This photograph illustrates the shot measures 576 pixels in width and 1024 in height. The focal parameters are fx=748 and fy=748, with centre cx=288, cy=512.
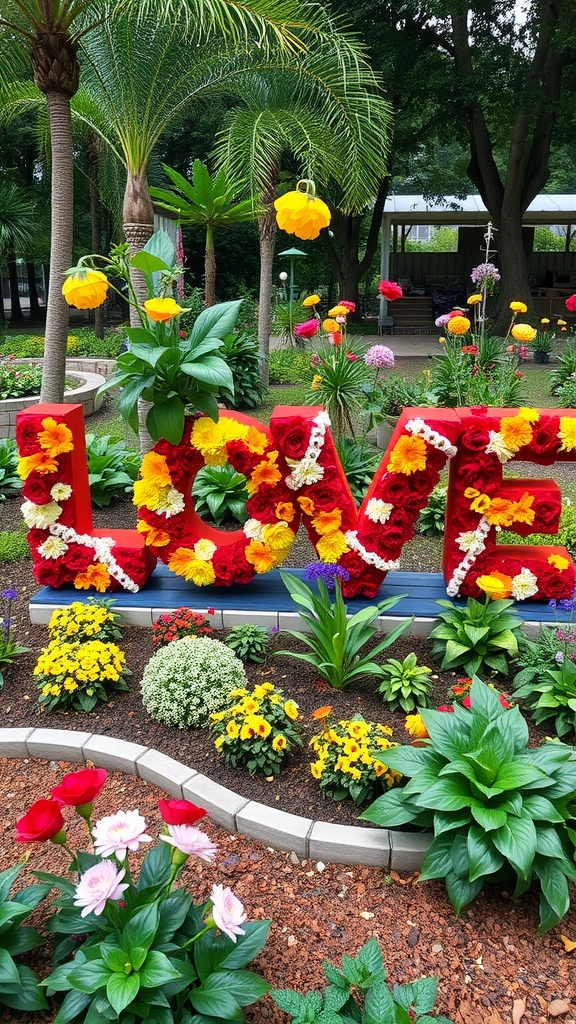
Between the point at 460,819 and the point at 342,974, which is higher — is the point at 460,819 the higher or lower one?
the higher one

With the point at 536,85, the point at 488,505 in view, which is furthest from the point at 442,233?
the point at 488,505

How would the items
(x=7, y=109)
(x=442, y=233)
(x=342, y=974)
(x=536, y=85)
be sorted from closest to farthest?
(x=342, y=974) < (x=7, y=109) < (x=536, y=85) < (x=442, y=233)

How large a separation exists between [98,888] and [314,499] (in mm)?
2334

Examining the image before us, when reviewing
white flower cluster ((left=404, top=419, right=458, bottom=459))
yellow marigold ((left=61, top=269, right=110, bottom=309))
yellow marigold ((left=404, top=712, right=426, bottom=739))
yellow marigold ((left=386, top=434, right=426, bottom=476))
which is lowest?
yellow marigold ((left=404, top=712, right=426, bottom=739))

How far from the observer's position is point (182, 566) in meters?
3.85

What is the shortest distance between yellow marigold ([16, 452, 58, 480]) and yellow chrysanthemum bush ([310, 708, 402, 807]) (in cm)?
190

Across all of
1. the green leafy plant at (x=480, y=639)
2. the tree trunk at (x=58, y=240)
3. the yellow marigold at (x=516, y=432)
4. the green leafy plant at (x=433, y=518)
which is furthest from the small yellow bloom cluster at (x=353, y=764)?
the tree trunk at (x=58, y=240)

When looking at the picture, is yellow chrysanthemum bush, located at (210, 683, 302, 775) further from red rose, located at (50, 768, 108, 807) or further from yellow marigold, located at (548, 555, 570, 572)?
yellow marigold, located at (548, 555, 570, 572)

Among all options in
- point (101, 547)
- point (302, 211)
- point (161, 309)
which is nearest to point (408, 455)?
point (302, 211)

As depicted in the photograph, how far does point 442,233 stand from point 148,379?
4249 centimetres

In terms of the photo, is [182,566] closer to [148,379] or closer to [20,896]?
[148,379]

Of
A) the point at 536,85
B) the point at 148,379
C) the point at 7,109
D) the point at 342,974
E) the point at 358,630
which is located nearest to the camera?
the point at 342,974

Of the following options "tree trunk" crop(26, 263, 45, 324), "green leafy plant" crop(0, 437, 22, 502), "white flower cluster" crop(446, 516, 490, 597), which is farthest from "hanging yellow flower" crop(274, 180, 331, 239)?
"tree trunk" crop(26, 263, 45, 324)

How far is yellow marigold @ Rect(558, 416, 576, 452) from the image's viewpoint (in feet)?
11.3
